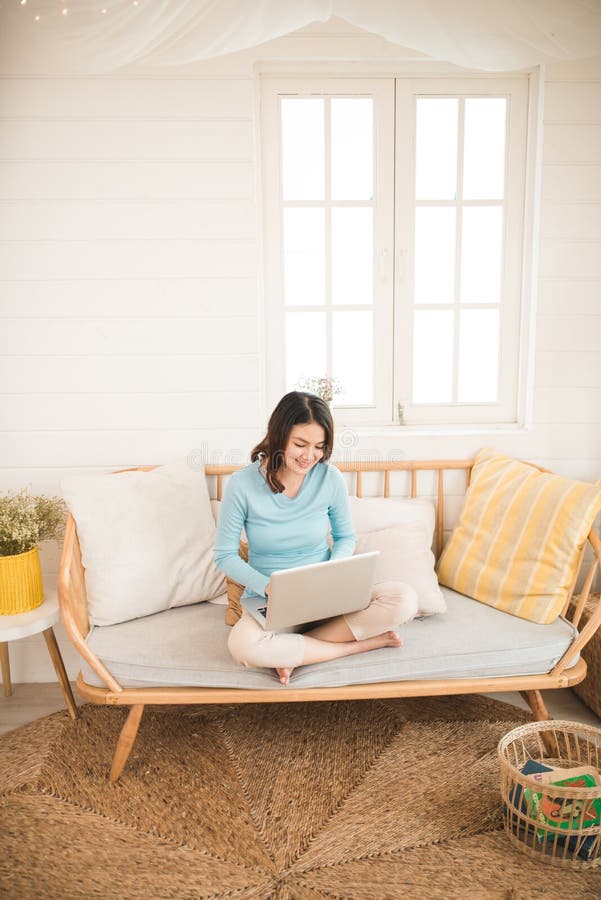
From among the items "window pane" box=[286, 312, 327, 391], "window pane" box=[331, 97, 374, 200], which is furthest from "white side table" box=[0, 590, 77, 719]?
"window pane" box=[331, 97, 374, 200]

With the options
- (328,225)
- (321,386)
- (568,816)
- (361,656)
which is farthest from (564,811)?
(328,225)

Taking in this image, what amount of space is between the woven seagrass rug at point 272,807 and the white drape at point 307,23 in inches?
87.9

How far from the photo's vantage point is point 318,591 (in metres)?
1.99

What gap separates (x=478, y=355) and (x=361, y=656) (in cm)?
141

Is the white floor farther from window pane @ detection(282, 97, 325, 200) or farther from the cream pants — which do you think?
window pane @ detection(282, 97, 325, 200)

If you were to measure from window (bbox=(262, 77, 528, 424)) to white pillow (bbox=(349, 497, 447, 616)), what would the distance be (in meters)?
0.44

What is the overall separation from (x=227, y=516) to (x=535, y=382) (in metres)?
1.39

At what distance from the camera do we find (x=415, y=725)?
2.54 metres

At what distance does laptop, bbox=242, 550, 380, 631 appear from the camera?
1.92 meters

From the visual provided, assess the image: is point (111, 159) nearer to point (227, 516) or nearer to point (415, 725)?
point (227, 516)

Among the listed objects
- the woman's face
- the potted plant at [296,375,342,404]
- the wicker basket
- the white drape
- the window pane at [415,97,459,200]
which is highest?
the white drape

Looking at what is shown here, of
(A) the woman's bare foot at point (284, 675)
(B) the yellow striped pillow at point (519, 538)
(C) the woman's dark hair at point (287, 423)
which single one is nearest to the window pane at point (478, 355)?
(B) the yellow striped pillow at point (519, 538)

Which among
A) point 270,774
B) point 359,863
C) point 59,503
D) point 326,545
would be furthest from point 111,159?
point 359,863

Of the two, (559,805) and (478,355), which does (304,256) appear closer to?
(478,355)
